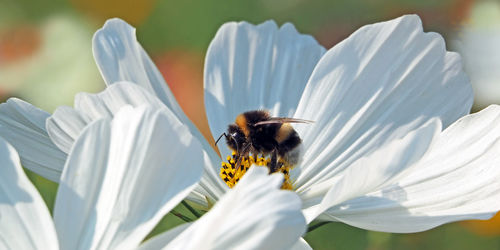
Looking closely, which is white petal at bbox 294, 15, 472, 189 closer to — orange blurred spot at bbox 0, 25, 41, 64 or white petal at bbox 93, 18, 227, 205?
white petal at bbox 93, 18, 227, 205

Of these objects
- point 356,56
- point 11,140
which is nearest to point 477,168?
point 356,56

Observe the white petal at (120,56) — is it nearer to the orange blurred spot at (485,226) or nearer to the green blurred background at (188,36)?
the green blurred background at (188,36)

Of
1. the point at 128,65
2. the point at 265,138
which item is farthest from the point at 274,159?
the point at 128,65

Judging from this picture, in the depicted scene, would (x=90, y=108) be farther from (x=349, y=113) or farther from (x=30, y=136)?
(x=349, y=113)

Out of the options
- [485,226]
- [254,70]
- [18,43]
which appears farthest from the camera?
[18,43]

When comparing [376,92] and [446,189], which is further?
[376,92]

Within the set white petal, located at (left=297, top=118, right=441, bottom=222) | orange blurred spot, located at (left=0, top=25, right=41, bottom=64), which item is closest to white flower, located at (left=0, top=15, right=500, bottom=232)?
white petal, located at (left=297, top=118, right=441, bottom=222)
